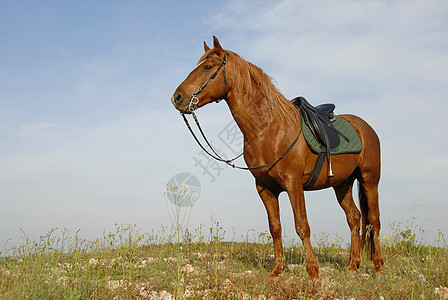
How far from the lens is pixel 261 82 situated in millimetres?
5590

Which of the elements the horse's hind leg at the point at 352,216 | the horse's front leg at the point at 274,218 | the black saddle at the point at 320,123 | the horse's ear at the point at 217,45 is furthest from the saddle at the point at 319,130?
the horse's ear at the point at 217,45

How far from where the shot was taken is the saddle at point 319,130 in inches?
231

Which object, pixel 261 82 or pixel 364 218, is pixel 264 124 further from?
pixel 364 218

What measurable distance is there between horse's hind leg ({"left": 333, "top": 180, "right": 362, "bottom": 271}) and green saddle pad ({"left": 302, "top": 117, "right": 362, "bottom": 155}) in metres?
1.00

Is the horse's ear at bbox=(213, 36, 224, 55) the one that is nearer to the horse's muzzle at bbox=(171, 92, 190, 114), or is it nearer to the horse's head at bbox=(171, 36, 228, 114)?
the horse's head at bbox=(171, 36, 228, 114)

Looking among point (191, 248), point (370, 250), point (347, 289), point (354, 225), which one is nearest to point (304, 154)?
point (347, 289)

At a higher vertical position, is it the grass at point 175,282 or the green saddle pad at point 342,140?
the green saddle pad at point 342,140

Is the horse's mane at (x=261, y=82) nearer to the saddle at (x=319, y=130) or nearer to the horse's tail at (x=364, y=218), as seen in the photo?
the saddle at (x=319, y=130)

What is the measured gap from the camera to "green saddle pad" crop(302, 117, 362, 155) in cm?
576

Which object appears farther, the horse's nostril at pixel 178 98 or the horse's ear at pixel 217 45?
the horse's ear at pixel 217 45

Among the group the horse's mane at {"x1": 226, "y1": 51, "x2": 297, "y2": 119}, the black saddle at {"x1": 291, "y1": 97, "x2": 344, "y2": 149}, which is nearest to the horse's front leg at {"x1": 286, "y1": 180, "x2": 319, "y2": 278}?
the black saddle at {"x1": 291, "y1": 97, "x2": 344, "y2": 149}

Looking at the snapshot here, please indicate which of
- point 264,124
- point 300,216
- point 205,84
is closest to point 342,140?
point 264,124

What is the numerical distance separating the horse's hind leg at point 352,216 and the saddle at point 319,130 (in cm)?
125

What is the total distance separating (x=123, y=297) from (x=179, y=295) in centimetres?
81
